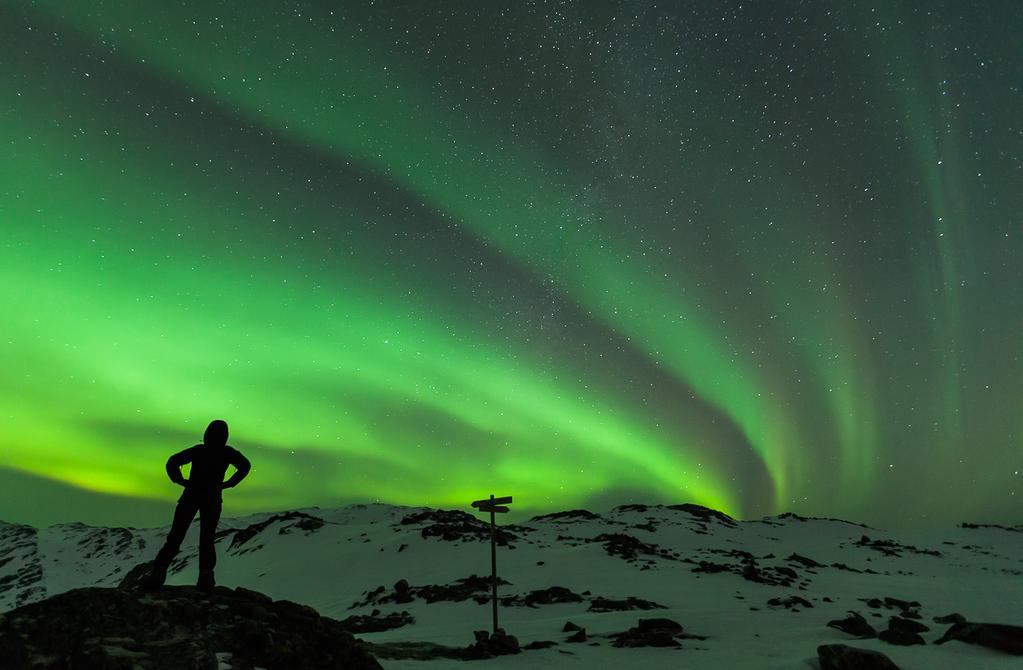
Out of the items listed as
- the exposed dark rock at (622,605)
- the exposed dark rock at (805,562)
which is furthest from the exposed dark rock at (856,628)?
the exposed dark rock at (805,562)

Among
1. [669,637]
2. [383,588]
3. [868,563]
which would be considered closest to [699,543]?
[868,563]

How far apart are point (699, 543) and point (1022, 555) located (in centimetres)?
4696

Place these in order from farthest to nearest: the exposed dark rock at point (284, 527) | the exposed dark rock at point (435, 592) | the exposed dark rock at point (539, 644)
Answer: the exposed dark rock at point (284, 527)
the exposed dark rock at point (435, 592)
the exposed dark rock at point (539, 644)

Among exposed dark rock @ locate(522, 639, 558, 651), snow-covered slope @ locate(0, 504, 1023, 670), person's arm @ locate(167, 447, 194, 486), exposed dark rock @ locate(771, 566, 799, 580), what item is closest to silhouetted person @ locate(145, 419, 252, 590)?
person's arm @ locate(167, 447, 194, 486)

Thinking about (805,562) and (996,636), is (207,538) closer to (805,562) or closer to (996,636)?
(996,636)

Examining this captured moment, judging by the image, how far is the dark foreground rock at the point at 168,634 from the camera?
7.00 m

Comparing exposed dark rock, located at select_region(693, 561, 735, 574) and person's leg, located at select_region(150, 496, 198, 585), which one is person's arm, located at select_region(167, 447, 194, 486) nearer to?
person's leg, located at select_region(150, 496, 198, 585)

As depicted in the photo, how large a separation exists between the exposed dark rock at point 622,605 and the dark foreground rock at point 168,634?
1914 centimetres

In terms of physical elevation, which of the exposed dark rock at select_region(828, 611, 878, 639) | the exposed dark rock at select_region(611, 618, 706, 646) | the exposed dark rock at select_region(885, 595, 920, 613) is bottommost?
the exposed dark rock at select_region(885, 595, 920, 613)

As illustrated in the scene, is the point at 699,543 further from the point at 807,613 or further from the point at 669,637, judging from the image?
the point at 669,637

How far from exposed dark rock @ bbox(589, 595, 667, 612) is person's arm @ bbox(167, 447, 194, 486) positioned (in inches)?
842

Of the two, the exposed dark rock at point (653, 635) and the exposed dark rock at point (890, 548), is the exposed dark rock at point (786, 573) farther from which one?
the exposed dark rock at point (890, 548)

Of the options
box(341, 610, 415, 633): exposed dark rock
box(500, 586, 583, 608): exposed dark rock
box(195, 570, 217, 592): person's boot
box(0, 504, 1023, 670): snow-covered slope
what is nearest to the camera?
box(195, 570, 217, 592): person's boot

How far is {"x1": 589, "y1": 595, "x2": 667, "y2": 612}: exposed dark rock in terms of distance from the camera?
2610 centimetres
